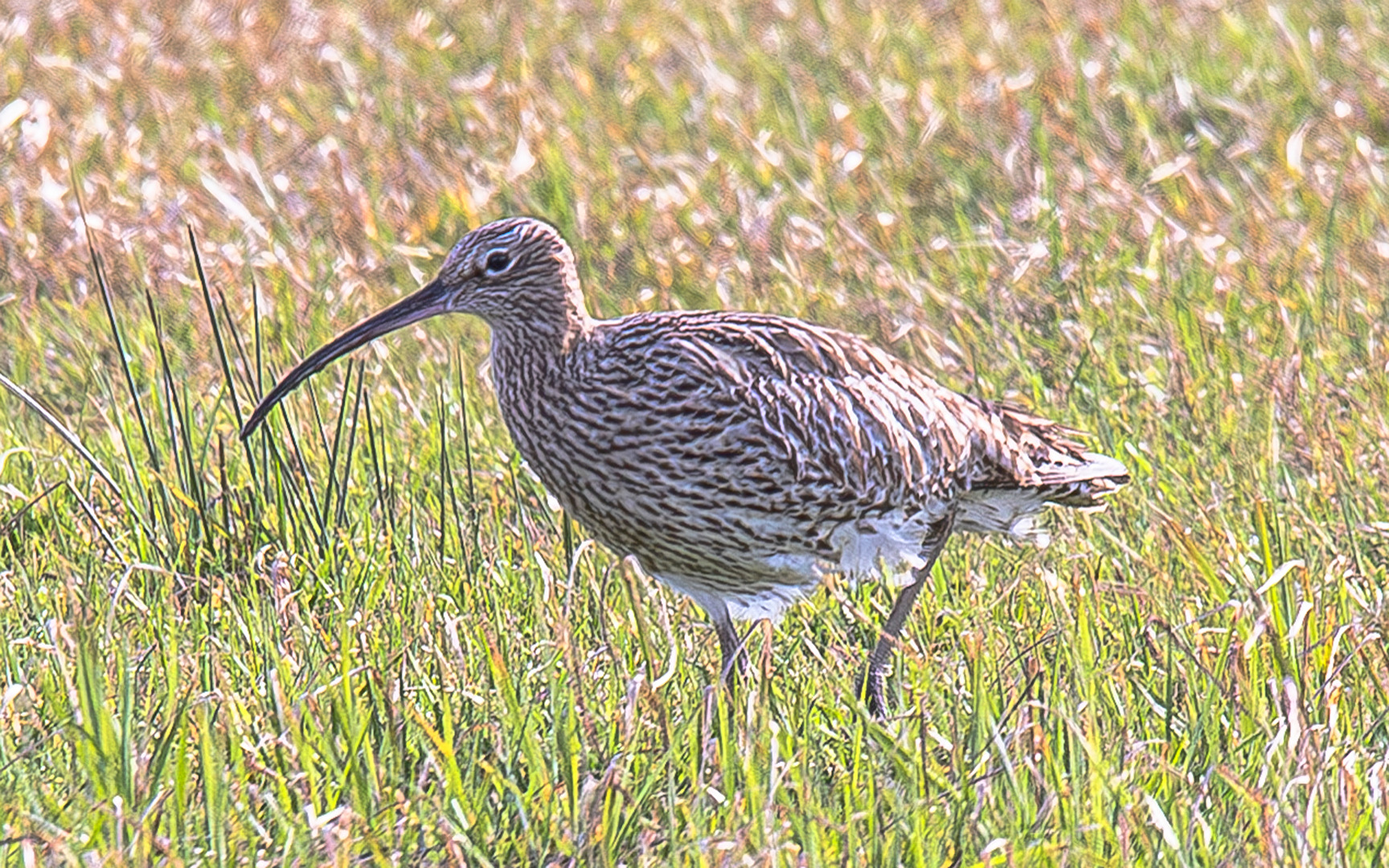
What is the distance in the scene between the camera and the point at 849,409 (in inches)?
182

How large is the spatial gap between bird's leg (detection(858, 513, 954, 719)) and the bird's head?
2.85ft

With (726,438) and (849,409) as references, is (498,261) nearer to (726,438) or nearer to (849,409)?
(726,438)

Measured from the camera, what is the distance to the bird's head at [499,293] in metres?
4.62

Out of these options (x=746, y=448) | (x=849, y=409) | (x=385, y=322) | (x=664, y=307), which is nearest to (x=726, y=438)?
(x=746, y=448)

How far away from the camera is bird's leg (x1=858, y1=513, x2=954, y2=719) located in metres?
4.18

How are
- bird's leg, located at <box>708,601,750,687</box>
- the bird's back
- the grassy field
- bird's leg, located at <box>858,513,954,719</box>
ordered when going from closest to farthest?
1. the grassy field
2. bird's leg, located at <box>858,513,954,719</box>
3. the bird's back
4. bird's leg, located at <box>708,601,750,687</box>

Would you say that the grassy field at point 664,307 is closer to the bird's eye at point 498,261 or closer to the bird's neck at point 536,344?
the bird's neck at point 536,344

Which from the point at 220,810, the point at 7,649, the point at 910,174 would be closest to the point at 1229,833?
the point at 220,810

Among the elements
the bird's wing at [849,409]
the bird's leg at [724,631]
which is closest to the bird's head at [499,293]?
the bird's wing at [849,409]

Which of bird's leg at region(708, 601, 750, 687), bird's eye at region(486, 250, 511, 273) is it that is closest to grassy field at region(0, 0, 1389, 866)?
bird's leg at region(708, 601, 750, 687)

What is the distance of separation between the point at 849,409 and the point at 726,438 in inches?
12.9

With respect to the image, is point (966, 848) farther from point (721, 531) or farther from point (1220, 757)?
point (721, 531)

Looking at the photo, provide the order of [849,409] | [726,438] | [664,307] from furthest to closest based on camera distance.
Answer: [664,307] → [849,409] → [726,438]

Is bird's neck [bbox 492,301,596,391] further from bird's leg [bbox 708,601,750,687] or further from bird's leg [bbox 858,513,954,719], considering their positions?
bird's leg [bbox 858,513,954,719]
